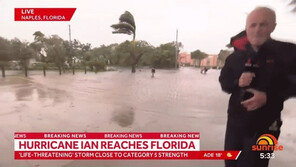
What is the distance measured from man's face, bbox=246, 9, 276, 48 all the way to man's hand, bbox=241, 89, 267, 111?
15.2 inches

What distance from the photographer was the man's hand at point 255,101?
1112mm

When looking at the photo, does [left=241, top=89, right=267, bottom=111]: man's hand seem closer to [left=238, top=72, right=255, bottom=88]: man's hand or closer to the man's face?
[left=238, top=72, right=255, bottom=88]: man's hand

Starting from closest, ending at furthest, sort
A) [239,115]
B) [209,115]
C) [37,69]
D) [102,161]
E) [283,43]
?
[283,43] → [239,115] → [102,161] → [209,115] → [37,69]

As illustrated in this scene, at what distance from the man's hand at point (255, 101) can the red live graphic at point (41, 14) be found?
204 centimetres

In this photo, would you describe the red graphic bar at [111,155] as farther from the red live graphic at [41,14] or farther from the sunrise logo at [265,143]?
the red live graphic at [41,14]

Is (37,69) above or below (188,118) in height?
above

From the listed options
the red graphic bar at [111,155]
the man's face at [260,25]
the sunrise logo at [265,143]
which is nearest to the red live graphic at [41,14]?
the red graphic bar at [111,155]

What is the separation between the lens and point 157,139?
1640mm

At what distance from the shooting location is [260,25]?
3.61ft

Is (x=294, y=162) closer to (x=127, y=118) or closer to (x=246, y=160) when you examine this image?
(x=246, y=160)

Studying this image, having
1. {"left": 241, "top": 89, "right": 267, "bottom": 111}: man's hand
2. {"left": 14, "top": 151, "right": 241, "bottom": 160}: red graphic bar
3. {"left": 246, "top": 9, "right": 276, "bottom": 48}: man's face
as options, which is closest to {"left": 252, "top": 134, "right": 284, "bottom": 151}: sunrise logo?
{"left": 241, "top": 89, "right": 267, "bottom": 111}: man's hand

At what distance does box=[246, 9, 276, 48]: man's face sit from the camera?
1097 millimetres

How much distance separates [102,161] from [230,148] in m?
1.33

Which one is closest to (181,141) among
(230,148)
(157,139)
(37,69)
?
(157,139)
